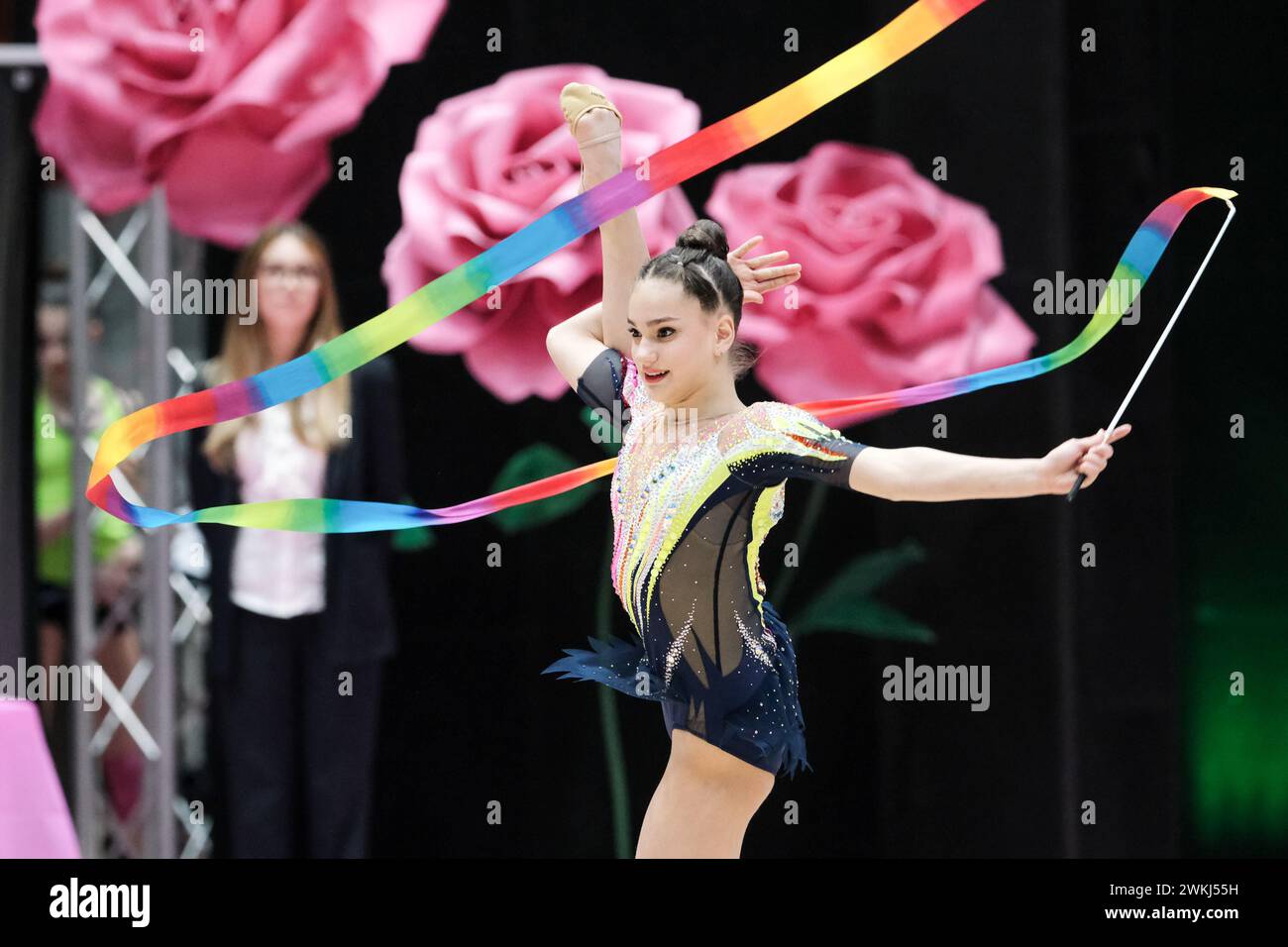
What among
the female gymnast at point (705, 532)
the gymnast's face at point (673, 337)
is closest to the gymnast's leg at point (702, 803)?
the female gymnast at point (705, 532)

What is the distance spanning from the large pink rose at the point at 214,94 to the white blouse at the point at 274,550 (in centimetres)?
54

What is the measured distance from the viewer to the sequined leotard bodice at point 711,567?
3264 millimetres

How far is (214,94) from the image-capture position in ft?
14.3

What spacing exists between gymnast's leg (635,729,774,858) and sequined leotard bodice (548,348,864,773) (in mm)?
33

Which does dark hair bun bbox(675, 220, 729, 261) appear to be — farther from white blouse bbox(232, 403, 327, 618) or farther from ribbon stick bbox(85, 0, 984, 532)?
white blouse bbox(232, 403, 327, 618)

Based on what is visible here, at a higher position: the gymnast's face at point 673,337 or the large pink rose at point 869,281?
the large pink rose at point 869,281

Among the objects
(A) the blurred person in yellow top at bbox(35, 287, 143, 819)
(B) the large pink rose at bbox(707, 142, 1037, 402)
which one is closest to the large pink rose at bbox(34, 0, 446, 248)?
(A) the blurred person in yellow top at bbox(35, 287, 143, 819)

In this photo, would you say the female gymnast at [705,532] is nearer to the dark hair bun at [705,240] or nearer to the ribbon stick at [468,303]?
the dark hair bun at [705,240]
